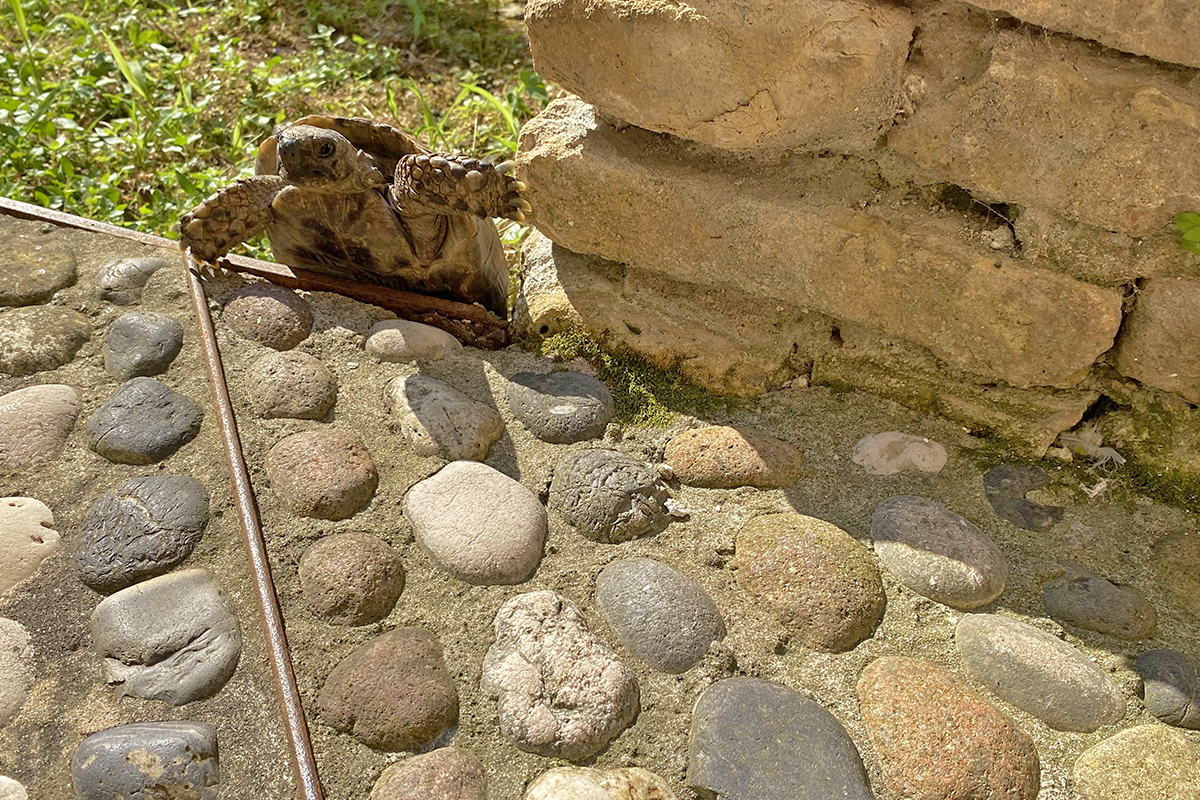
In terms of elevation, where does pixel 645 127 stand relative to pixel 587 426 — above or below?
above

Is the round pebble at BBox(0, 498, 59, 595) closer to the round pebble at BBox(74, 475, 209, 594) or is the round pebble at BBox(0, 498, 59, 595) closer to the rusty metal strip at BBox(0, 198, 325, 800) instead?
the round pebble at BBox(74, 475, 209, 594)

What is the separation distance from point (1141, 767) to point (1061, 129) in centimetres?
100

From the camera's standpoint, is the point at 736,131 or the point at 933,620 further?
the point at 736,131

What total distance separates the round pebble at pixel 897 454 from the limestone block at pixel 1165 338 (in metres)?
0.37

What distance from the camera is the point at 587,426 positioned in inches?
74.7

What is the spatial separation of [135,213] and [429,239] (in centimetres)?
139

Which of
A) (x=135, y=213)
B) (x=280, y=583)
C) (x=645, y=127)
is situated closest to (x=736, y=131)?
A: (x=645, y=127)

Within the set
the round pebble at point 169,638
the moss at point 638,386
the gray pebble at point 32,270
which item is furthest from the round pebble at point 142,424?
the moss at point 638,386

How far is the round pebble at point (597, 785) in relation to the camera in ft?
4.35

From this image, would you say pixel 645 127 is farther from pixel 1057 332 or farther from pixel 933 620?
pixel 933 620

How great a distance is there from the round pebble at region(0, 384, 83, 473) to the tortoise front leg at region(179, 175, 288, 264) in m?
0.44

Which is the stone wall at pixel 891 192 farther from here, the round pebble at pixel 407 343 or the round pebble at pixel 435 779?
the round pebble at pixel 435 779

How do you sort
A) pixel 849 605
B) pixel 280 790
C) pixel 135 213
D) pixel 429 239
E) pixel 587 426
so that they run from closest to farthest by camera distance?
pixel 280 790, pixel 849 605, pixel 587 426, pixel 429 239, pixel 135 213

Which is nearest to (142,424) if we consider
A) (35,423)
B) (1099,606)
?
(35,423)
